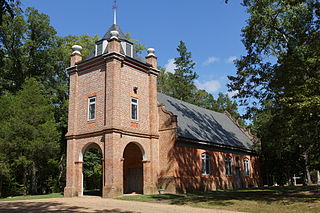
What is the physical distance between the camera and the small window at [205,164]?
2624cm

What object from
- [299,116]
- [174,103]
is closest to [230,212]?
[299,116]

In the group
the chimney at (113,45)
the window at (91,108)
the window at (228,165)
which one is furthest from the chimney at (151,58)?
the window at (228,165)

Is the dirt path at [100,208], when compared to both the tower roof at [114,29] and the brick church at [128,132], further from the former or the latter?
the tower roof at [114,29]

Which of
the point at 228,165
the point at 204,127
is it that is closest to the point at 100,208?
the point at 204,127

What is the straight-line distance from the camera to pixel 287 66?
18.4 meters

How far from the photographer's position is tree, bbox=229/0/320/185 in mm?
16844

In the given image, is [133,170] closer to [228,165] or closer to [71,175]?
[71,175]

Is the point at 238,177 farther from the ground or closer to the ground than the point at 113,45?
closer to the ground

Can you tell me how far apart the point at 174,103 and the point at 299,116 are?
1366cm

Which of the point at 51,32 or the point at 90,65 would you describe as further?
the point at 51,32

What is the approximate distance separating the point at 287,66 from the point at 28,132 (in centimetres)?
2039

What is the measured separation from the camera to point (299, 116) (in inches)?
698

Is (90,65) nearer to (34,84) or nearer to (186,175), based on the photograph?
(34,84)

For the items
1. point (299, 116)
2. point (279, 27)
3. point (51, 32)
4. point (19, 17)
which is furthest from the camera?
point (51, 32)
